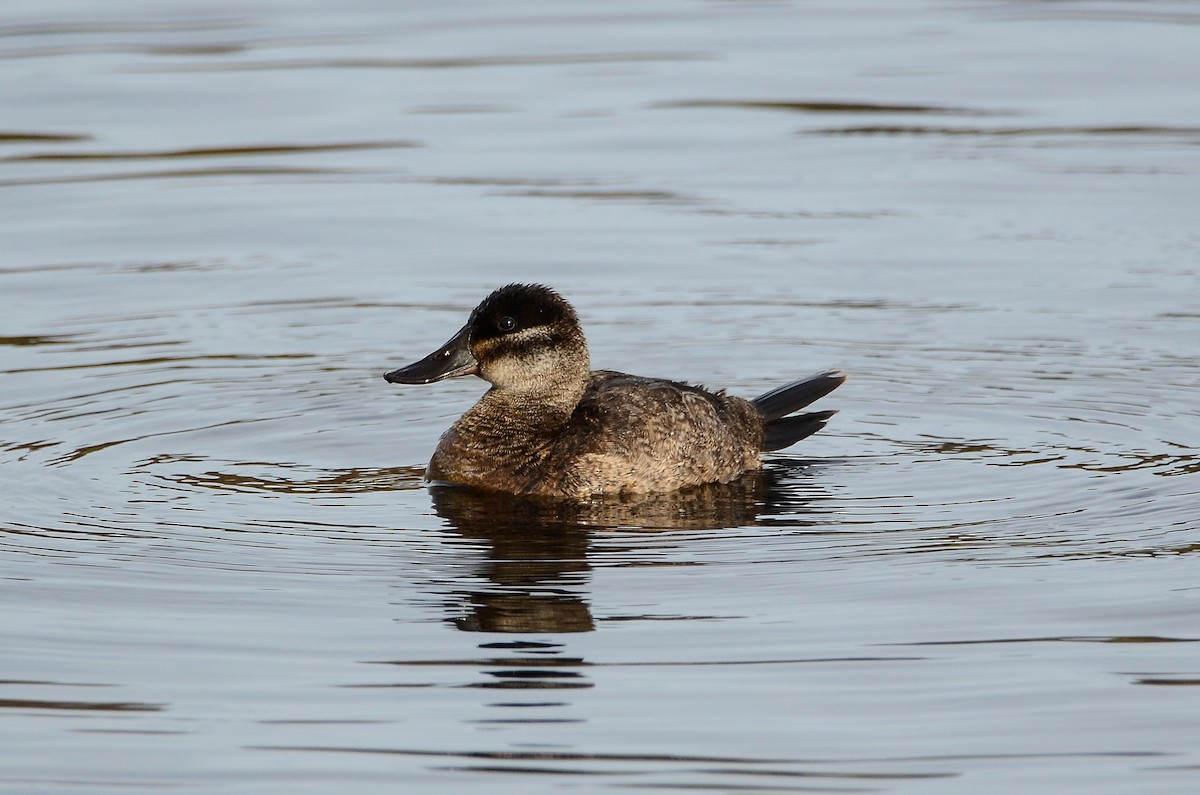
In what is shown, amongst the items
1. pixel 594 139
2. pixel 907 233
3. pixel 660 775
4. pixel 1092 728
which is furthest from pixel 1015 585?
pixel 594 139

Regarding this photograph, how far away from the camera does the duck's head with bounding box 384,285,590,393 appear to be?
905 cm

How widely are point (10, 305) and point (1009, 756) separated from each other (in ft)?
27.2

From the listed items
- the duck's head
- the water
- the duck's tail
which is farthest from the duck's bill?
the duck's tail

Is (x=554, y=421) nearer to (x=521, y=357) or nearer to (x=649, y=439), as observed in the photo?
(x=521, y=357)

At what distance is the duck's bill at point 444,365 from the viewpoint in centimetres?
905

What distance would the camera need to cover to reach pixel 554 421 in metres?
9.17

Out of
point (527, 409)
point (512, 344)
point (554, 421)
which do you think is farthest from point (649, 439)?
point (512, 344)

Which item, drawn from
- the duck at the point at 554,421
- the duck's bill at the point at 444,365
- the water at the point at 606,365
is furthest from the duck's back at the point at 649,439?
the duck's bill at the point at 444,365

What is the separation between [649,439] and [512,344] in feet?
2.47

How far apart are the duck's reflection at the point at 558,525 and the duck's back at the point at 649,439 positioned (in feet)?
0.25

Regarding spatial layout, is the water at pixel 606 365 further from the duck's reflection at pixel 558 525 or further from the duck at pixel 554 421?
the duck at pixel 554 421

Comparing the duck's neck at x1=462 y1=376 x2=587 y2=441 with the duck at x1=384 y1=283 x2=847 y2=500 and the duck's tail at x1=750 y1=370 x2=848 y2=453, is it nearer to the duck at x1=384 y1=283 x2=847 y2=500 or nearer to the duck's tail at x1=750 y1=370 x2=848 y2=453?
the duck at x1=384 y1=283 x2=847 y2=500

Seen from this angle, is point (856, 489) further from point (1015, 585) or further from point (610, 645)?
point (610, 645)

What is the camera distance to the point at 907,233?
1381 cm
